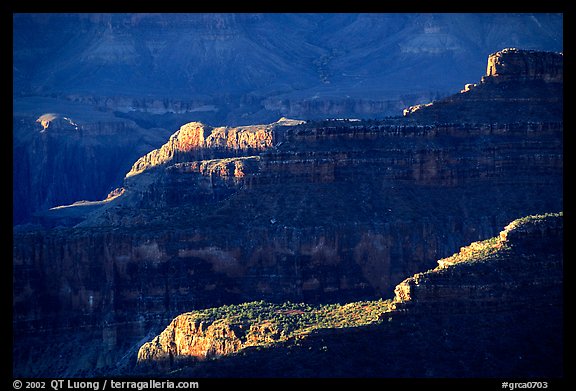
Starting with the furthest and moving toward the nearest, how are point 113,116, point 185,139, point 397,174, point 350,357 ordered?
point 113,116
point 185,139
point 397,174
point 350,357

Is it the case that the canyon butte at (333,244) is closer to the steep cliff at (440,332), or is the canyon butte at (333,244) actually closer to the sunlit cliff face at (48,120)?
the steep cliff at (440,332)

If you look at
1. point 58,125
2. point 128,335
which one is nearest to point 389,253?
point 128,335

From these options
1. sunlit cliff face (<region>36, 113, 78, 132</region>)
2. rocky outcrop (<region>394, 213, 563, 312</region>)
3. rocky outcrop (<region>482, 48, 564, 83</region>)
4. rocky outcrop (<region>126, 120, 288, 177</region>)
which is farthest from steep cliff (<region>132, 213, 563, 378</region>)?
sunlit cliff face (<region>36, 113, 78, 132</region>)

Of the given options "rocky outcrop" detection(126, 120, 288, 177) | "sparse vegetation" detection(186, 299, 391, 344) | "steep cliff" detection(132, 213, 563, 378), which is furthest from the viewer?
"rocky outcrop" detection(126, 120, 288, 177)

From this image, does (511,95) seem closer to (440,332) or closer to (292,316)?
(292,316)

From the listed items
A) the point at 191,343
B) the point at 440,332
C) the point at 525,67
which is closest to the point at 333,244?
the point at 525,67

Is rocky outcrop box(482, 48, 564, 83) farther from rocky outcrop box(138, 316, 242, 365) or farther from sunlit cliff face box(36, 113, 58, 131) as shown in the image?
sunlit cliff face box(36, 113, 58, 131)

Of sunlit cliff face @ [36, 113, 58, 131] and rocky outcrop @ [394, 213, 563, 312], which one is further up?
sunlit cliff face @ [36, 113, 58, 131]

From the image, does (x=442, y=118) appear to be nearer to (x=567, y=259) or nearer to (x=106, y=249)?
(x=106, y=249)
